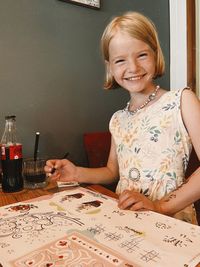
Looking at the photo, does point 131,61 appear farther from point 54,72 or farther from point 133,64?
point 54,72

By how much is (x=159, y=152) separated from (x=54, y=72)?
0.57m

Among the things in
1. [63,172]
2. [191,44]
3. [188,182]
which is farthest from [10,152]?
[191,44]

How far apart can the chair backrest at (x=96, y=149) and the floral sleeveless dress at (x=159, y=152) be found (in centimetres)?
29

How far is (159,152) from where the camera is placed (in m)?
0.79

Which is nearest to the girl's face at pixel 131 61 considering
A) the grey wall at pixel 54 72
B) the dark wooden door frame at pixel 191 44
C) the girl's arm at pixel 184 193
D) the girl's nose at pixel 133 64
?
the girl's nose at pixel 133 64

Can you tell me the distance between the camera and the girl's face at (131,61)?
802 millimetres

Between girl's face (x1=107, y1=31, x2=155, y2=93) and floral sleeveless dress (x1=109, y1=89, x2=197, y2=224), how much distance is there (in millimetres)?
87

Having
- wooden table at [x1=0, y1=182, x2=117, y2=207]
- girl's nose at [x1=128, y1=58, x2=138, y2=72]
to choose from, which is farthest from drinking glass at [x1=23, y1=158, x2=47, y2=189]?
girl's nose at [x1=128, y1=58, x2=138, y2=72]

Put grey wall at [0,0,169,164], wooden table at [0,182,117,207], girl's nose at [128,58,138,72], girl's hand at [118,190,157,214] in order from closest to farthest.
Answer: girl's hand at [118,190,157,214]
wooden table at [0,182,117,207]
girl's nose at [128,58,138,72]
grey wall at [0,0,169,164]

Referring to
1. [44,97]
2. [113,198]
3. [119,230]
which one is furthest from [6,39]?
[119,230]

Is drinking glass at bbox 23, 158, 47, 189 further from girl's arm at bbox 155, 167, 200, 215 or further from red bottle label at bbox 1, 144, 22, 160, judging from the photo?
girl's arm at bbox 155, 167, 200, 215

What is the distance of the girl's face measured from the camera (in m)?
0.80

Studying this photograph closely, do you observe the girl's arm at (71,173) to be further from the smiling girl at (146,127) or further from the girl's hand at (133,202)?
the girl's hand at (133,202)

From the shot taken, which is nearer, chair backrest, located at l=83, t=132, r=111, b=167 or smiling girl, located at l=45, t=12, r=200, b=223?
smiling girl, located at l=45, t=12, r=200, b=223
